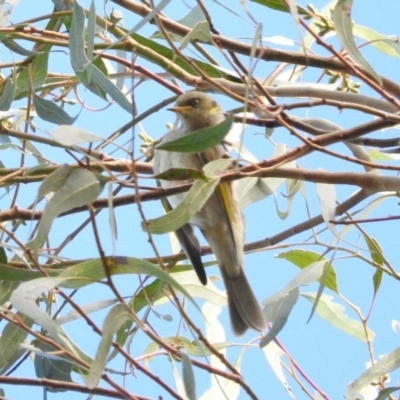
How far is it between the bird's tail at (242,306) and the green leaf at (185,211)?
70cm

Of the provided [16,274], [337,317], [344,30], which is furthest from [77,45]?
[337,317]

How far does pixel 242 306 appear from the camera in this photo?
2090 mm

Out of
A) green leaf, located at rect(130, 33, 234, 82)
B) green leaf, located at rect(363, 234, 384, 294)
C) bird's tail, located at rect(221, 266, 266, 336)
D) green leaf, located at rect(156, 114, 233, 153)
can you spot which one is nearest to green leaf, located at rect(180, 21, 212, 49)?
green leaf, located at rect(156, 114, 233, 153)

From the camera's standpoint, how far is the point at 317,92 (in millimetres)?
Result: 1758

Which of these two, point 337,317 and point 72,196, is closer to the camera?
point 72,196

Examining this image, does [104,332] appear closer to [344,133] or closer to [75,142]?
[75,142]

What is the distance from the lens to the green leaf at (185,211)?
55.9 inches

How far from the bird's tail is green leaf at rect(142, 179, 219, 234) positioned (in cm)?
70

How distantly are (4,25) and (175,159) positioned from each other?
1.71 ft

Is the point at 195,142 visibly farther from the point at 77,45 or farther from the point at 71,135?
the point at 77,45

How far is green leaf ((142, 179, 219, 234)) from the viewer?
142cm

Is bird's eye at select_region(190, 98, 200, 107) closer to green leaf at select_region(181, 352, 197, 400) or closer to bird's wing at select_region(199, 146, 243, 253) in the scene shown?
bird's wing at select_region(199, 146, 243, 253)

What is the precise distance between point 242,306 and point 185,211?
2.36 ft

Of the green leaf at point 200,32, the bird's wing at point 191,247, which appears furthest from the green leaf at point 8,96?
the green leaf at point 200,32
